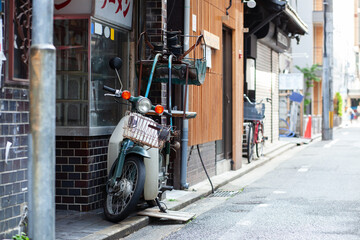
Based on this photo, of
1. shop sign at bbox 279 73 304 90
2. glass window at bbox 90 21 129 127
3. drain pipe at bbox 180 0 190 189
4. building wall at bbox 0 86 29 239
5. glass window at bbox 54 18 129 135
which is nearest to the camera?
building wall at bbox 0 86 29 239

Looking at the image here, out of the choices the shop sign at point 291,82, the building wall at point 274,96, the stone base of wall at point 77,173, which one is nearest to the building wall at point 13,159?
the stone base of wall at point 77,173

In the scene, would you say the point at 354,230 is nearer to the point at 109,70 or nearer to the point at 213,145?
the point at 109,70

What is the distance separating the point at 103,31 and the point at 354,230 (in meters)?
4.15

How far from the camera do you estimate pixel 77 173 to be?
27.9 ft

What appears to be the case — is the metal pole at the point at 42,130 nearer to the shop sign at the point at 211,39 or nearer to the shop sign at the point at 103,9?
the shop sign at the point at 103,9

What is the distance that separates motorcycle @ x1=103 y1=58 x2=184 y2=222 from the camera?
7.61m

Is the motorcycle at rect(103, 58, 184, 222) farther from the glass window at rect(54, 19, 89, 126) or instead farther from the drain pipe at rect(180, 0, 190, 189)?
the drain pipe at rect(180, 0, 190, 189)

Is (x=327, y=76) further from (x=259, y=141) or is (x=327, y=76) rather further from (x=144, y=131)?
(x=144, y=131)

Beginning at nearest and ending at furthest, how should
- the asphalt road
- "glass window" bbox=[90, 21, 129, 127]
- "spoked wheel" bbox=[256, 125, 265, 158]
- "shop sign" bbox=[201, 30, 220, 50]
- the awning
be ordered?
the asphalt road
"glass window" bbox=[90, 21, 129, 127]
"shop sign" bbox=[201, 30, 220, 50]
"spoked wheel" bbox=[256, 125, 265, 158]
the awning

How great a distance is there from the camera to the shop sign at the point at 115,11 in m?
8.71

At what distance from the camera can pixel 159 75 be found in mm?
9375

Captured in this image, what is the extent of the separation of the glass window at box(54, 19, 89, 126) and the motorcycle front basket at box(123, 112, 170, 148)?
4.10ft

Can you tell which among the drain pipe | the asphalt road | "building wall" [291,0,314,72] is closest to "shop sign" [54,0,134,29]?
the drain pipe

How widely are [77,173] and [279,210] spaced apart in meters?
2.76
